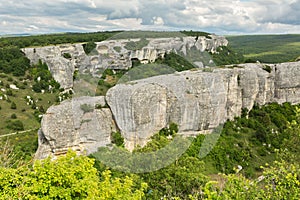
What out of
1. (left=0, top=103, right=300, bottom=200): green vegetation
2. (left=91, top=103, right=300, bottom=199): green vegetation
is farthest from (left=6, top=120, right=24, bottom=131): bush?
→ (left=91, top=103, right=300, bottom=199): green vegetation

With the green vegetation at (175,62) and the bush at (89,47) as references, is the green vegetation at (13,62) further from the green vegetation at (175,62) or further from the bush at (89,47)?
the green vegetation at (175,62)

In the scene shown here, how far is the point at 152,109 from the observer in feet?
82.9

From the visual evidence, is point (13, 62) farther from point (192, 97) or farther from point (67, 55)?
point (192, 97)

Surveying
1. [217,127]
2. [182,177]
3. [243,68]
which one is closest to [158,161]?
[182,177]

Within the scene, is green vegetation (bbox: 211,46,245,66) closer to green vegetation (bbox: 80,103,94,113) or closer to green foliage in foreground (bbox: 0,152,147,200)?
green vegetation (bbox: 80,103,94,113)

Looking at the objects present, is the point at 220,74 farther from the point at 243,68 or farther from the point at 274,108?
the point at 274,108

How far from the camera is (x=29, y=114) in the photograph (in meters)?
37.6

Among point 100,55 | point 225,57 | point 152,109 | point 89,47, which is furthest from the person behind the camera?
point 225,57

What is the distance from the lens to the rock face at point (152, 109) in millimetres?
23500

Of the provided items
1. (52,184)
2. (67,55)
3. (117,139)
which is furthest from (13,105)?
(52,184)

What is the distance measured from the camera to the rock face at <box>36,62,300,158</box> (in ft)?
77.1

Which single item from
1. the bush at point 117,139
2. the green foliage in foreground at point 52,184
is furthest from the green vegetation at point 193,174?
the bush at point 117,139

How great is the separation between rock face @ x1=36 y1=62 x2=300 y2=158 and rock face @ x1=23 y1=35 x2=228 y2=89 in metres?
17.4

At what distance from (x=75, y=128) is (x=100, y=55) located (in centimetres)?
2489
